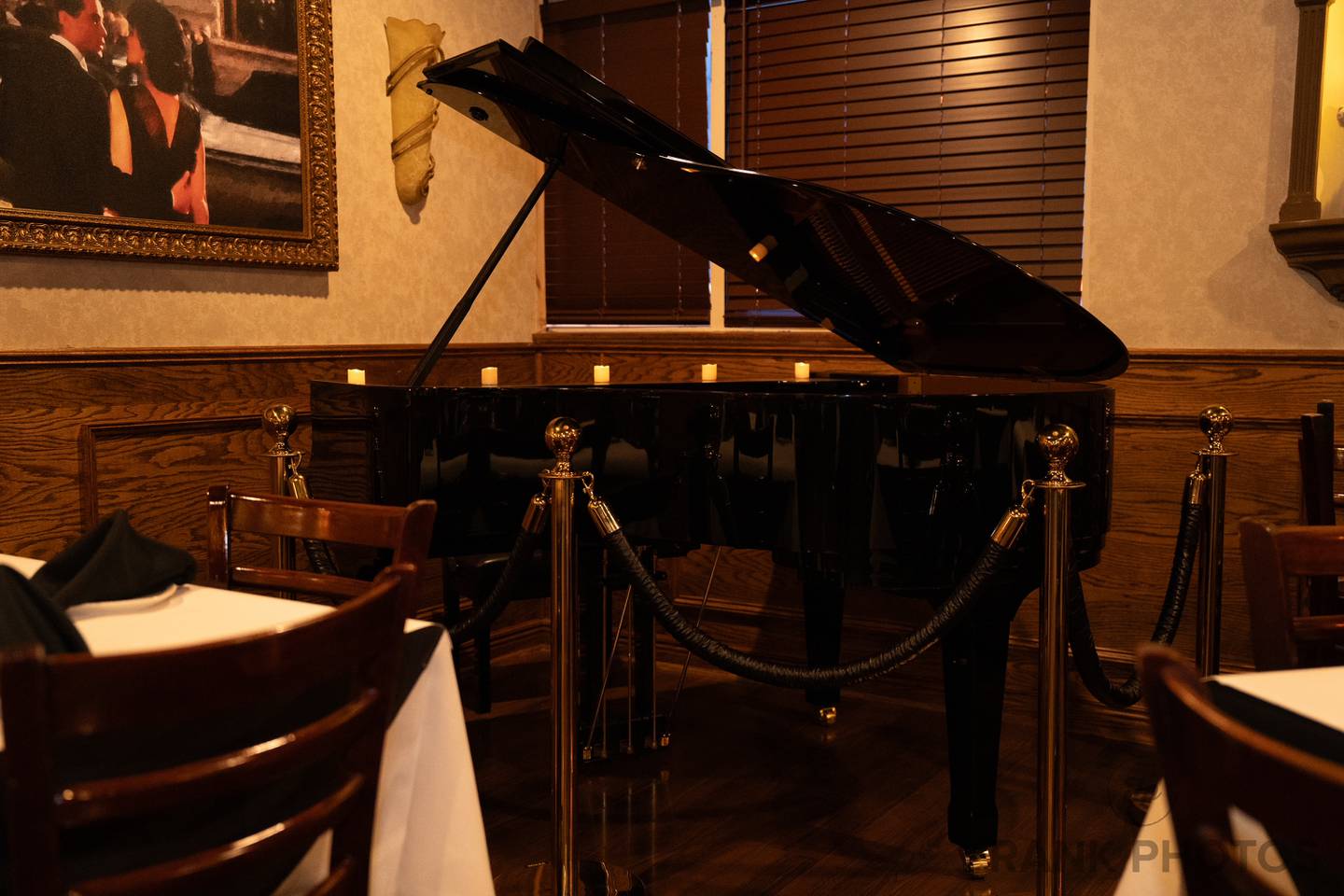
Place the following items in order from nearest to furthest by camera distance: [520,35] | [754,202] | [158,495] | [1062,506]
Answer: [1062,506]
[754,202]
[158,495]
[520,35]

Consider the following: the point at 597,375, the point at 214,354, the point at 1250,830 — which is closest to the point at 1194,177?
the point at 597,375

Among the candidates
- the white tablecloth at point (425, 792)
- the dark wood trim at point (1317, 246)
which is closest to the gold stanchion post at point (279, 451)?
the white tablecloth at point (425, 792)

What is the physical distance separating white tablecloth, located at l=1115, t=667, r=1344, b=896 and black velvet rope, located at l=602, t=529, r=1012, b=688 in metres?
0.82

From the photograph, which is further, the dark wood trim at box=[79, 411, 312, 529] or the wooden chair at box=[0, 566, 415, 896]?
the dark wood trim at box=[79, 411, 312, 529]

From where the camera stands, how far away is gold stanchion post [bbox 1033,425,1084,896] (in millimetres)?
1958

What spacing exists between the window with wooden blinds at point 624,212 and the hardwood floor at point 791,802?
1492 mm

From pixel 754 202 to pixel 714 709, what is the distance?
1.72m

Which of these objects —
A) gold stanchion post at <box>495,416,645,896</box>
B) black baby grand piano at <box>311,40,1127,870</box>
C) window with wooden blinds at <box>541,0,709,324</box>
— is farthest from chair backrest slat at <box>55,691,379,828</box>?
window with wooden blinds at <box>541,0,709,324</box>

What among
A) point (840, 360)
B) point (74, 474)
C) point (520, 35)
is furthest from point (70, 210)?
point (840, 360)

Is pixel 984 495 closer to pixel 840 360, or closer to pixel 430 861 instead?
pixel 430 861

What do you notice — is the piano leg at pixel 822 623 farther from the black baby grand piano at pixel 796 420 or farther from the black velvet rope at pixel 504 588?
the black velvet rope at pixel 504 588

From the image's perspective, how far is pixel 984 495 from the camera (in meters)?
2.27

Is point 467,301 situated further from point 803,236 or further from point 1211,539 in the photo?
point 1211,539

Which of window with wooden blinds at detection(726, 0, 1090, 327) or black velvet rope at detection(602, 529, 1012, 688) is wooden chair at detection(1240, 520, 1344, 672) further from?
window with wooden blinds at detection(726, 0, 1090, 327)
